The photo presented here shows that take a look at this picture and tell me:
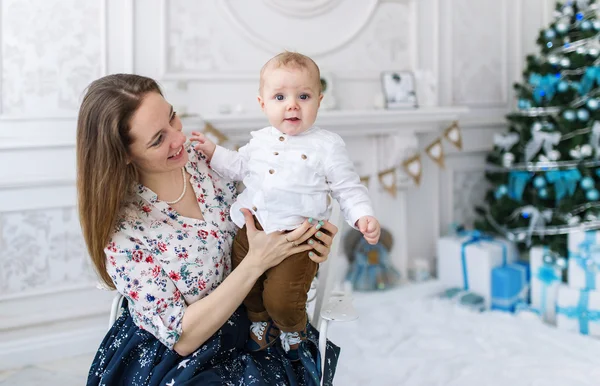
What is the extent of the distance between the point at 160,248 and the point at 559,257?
2.54 m

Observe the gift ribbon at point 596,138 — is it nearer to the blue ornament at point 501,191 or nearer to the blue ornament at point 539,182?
the blue ornament at point 539,182

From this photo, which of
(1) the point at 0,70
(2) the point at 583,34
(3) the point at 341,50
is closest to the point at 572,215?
(2) the point at 583,34

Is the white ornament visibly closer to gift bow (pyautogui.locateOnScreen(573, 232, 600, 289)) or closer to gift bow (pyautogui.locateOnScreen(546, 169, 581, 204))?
gift bow (pyautogui.locateOnScreen(546, 169, 581, 204))

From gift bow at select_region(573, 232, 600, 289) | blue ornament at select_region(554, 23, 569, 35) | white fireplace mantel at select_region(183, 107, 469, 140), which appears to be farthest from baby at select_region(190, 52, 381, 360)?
blue ornament at select_region(554, 23, 569, 35)

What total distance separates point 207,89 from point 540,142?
1.91m

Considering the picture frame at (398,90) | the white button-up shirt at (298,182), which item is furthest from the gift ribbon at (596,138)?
the white button-up shirt at (298,182)

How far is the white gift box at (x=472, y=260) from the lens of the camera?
11.6 feet

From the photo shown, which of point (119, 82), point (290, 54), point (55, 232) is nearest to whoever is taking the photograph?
point (119, 82)

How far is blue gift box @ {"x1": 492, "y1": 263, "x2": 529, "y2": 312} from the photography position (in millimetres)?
3475

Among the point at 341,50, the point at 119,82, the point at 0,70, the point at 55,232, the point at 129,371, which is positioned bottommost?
the point at 129,371

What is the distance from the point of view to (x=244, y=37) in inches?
127

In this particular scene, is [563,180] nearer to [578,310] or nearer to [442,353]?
[578,310]

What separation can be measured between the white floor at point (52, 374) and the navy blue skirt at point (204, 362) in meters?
1.27

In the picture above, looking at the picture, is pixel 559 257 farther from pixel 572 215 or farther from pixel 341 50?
pixel 341 50
